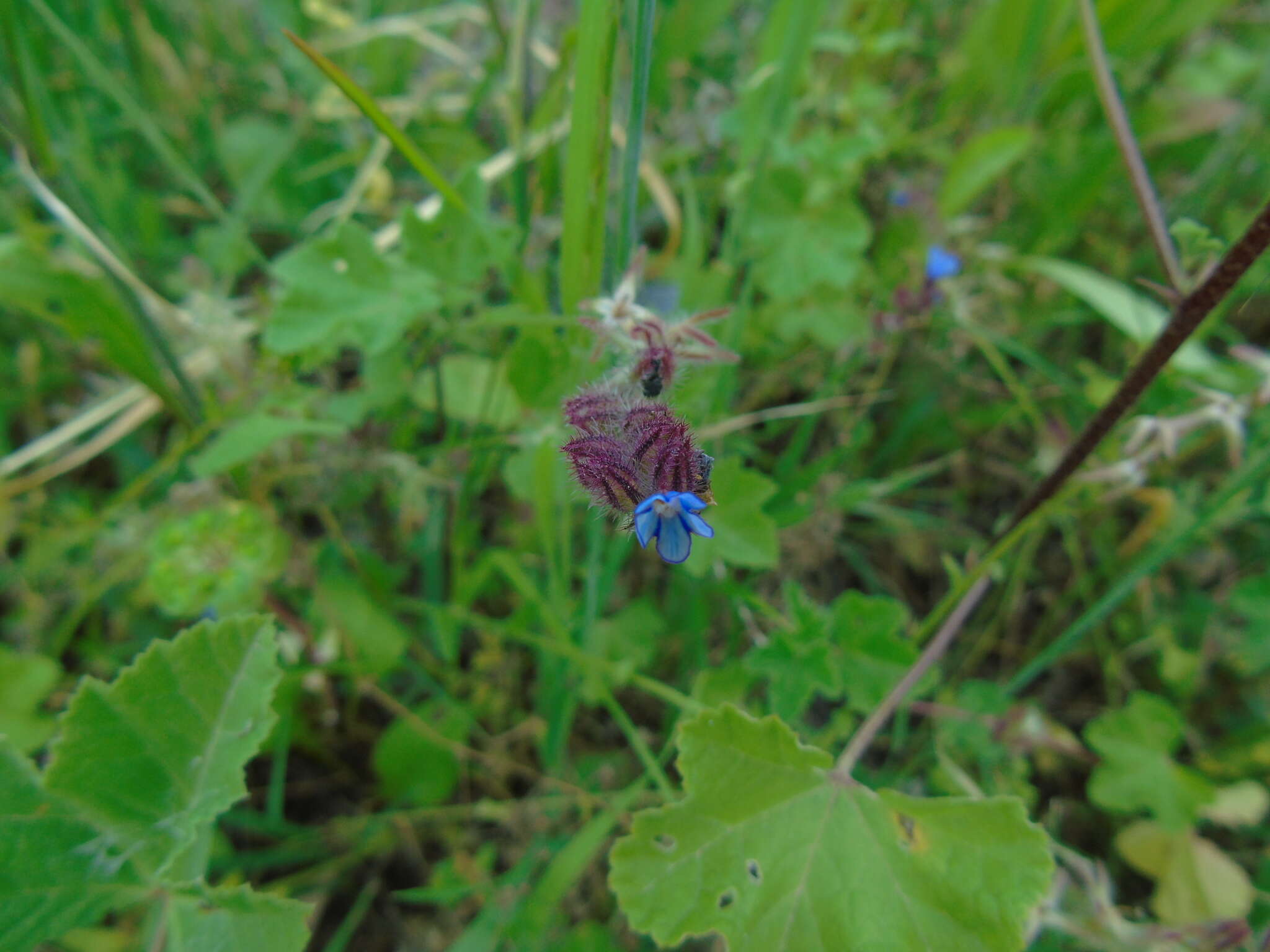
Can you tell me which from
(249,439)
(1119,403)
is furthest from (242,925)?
(1119,403)

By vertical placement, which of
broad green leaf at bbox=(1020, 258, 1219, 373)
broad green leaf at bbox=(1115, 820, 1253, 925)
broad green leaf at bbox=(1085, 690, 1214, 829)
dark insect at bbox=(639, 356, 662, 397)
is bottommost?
broad green leaf at bbox=(1115, 820, 1253, 925)

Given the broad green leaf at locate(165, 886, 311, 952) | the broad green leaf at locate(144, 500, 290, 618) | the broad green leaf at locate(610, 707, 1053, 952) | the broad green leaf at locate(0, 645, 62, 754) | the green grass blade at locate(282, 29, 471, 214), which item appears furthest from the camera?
the broad green leaf at locate(144, 500, 290, 618)

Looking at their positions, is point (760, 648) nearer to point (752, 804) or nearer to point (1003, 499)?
point (752, 804)

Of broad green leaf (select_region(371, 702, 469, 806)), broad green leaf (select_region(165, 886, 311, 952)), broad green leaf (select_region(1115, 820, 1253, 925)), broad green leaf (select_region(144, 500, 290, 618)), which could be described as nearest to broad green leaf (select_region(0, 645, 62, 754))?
broad green leaf (select_region(144, 500, 290, 618))

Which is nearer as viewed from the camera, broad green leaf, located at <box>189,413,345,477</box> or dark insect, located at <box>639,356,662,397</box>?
dark insect, located at <box>639,356,662,397</box>

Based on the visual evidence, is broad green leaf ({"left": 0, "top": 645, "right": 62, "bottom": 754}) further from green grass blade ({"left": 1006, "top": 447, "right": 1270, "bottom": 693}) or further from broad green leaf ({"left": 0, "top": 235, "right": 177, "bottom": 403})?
green grass blade ({"left": 1006, "top": 447, "right": 1270, "bottom": 693})

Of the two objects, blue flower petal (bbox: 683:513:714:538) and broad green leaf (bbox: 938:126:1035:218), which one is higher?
broad green leaf (bbox: 938:126:1035:218)

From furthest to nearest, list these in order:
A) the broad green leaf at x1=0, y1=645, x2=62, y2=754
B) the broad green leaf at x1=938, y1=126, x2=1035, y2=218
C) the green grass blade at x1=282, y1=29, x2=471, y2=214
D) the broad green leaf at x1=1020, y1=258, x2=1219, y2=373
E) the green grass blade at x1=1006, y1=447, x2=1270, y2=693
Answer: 1. the broad green leaf at x1=938, y1=126, x2=1035, y2=218
2. the broad green leaf at x1=1020, y1=258, x2=1219, y2=373
3. the broad green leaf at x1=0, y1=645, x2=62, y2=754
4. the green grass blade at x1=1006, y1=447, x2=1270, y2=693
5. the green grass blade at x1=282, y1=29, x2=471, y2=214
